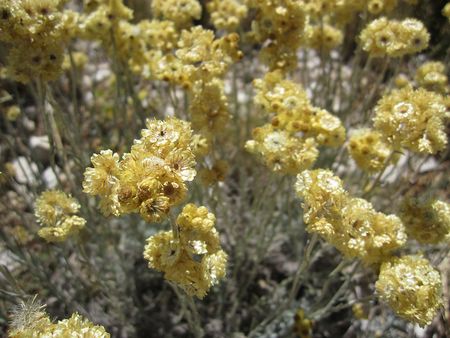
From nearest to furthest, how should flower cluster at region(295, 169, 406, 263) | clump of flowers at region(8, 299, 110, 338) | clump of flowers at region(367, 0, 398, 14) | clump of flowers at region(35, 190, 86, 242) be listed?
clump of flowers at region(8, 299, 110, 338)
flower cluster at region(295, 169, 406, 263)
clump of flowers at region(35, 190, 86, 242)
clump of flowers at region(367, 0, 398, 14)

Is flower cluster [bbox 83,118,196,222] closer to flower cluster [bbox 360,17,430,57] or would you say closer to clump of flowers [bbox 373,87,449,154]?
clump of flowers [bbox 373,87,449,154]

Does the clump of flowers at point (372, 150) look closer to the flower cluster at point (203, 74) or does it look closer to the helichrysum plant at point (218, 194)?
the helichrysum plant at point (218, 194)

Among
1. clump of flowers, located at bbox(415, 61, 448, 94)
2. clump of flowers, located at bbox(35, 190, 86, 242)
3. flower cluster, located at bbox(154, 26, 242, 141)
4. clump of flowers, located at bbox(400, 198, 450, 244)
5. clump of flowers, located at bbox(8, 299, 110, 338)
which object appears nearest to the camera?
clump of flowers, located at bbox(8, 299, 110, 338)

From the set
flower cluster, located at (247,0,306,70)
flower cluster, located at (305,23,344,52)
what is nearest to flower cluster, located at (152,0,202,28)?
flower cluster, located at (247,0,306,70)

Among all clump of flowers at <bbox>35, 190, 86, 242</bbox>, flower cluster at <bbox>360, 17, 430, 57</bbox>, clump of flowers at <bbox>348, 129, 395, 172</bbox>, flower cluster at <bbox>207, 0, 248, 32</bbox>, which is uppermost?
flower cluster at <bbox>207, 0, 248, 32</bbox>

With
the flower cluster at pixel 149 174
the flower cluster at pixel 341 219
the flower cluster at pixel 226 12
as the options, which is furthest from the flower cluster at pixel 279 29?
the flower cluster at pixel 149 174

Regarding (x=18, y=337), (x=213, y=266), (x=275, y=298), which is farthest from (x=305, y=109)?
(x=18, y=337)
